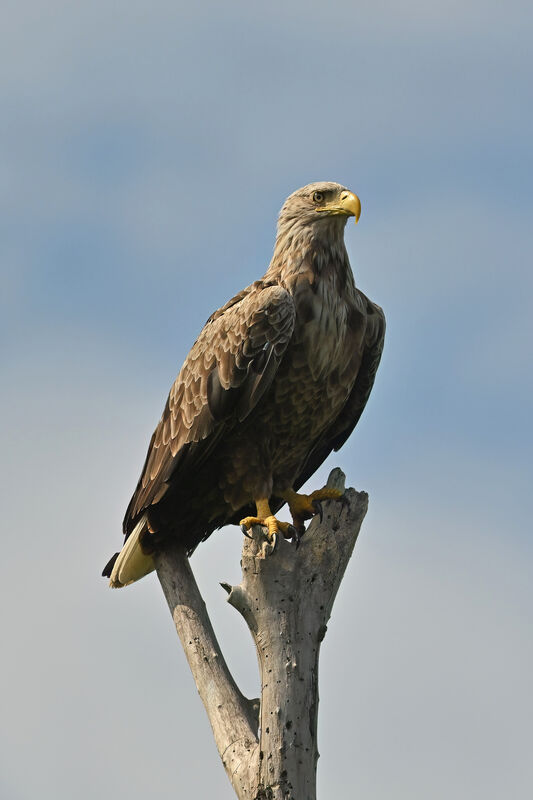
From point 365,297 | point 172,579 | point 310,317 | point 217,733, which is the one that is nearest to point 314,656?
point 217,733

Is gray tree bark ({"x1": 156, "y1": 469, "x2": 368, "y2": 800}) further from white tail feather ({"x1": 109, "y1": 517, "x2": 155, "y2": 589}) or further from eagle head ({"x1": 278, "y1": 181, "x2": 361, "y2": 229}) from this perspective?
eagle head ({"x1": 278, "y1": 181, "x2": 361, "y2": 229})

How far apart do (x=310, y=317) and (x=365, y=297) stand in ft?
2.84

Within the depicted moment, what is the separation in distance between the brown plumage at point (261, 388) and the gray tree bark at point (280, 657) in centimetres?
89

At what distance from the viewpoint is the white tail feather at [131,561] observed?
27.3 feet

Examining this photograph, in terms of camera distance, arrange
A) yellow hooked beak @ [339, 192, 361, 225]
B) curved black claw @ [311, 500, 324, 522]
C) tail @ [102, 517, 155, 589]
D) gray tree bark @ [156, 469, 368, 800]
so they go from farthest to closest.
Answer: yellow hooked beak @ [339, 192, 361, 225] → tail @ [102, 517, 155, 589] → curved black claw @ [311, 500, 324, 522] → gray tree bark @ [156, 469, 368, 800]

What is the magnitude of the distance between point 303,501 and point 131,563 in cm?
132

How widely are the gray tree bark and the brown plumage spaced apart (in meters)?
0.89

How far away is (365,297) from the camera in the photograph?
8992mm

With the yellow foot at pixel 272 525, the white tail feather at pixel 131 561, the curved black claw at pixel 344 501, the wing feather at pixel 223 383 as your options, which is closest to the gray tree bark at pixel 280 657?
the curved black claw at pixel 344 501

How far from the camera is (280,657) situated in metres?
7.00

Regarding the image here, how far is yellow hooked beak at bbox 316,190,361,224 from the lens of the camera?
333 inches

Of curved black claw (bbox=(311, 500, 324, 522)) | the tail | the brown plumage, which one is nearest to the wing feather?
the brown plumage

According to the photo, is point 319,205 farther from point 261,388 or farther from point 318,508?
point 318,508

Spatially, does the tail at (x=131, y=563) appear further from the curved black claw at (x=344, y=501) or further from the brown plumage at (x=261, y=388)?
the curved black claw at (x=344, y=501)
